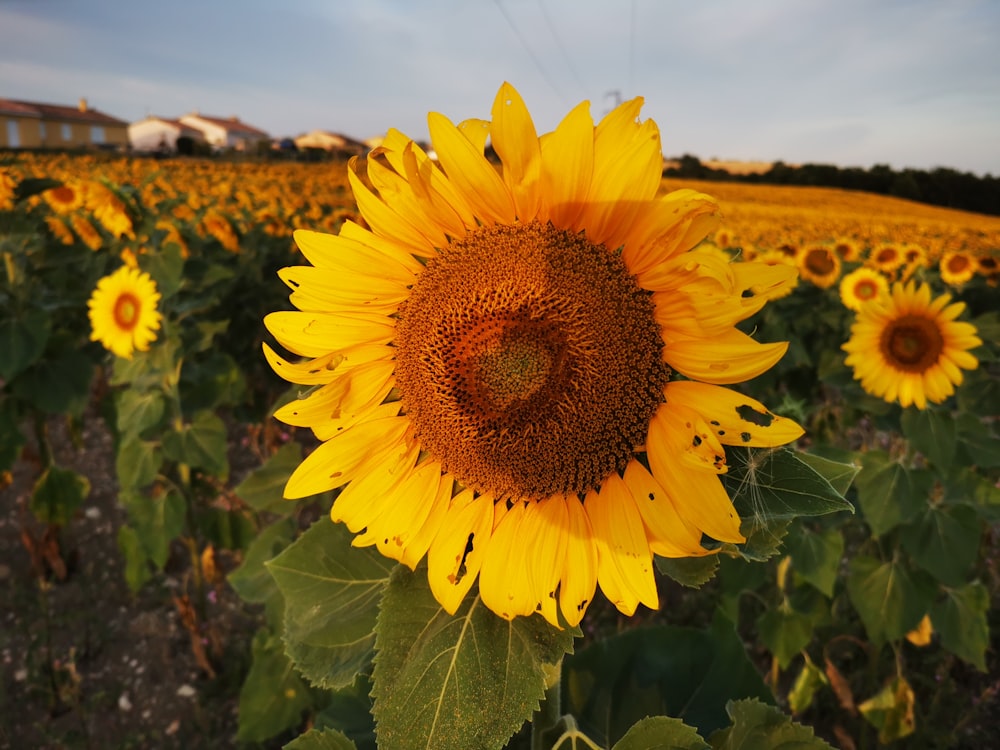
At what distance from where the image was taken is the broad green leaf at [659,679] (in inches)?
56.2

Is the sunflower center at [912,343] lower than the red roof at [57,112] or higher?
higher

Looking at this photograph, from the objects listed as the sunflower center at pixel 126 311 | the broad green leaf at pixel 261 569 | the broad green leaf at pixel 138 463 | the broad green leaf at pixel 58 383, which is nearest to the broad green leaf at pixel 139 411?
the broad green leaf at pixel 138 463

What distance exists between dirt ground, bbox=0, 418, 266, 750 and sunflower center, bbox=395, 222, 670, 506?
10.9ft

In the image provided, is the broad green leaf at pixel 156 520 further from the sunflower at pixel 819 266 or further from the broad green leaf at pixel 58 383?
the sunflower at pixel 819 266

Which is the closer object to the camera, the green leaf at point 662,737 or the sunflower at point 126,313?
the green leaf at point 662,737

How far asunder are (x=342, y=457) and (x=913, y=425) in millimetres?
3006

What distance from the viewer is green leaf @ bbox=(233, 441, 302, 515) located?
7.48 ft

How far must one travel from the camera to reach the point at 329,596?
1186mm

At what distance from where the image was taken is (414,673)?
0.93m

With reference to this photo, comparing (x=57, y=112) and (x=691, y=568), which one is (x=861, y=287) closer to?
(x=691, y=568)

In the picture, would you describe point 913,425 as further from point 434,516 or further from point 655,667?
point 434,516

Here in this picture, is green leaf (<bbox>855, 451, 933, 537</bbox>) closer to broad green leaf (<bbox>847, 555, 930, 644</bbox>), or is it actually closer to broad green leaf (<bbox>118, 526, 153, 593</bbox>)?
broad green leaf (<bbox>847, 555, 930, 644</bbox>)

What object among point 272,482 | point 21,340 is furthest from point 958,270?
point 21,340

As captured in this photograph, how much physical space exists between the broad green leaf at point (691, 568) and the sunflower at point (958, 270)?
6.59 metres
